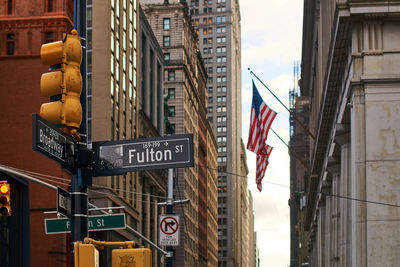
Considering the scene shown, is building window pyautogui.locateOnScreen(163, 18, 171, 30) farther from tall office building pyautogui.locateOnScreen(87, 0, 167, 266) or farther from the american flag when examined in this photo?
the american flag

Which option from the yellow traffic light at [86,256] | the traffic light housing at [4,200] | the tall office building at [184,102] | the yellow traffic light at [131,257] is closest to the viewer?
the yellow traffic light at [86,256]

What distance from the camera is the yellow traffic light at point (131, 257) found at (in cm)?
1112

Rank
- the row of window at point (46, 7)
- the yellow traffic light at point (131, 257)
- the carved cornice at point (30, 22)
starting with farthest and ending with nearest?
the row of window at point (46, 7), the carved cornice at point (30, 22), the yellow traffic light at point (131, 257)

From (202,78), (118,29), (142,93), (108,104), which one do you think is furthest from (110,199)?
(202,78)

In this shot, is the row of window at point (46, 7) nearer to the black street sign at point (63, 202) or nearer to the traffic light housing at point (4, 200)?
the traffic light housing at point (4, 200)

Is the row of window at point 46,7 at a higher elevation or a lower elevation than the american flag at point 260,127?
A: higher

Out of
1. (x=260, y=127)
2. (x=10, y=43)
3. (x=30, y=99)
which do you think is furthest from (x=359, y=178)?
(x=10, y=43)

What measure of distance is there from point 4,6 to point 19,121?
32.7 feet

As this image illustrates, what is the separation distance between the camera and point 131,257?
11141mm

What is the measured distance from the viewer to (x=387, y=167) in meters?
29.7

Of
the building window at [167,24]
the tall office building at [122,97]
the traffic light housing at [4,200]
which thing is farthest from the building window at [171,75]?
the traffic light housing at [4,200]

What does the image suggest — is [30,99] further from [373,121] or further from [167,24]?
[167,24]

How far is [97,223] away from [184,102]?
118053 millimetres

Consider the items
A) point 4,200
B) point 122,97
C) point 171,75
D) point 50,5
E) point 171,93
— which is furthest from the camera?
point 171,75
